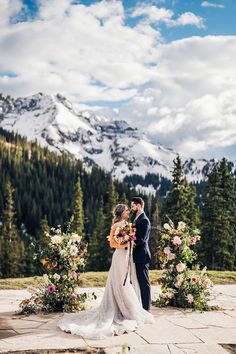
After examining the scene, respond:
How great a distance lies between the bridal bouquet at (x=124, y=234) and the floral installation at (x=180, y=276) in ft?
5.82

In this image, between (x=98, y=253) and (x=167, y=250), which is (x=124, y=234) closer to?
(x=167, y=250)

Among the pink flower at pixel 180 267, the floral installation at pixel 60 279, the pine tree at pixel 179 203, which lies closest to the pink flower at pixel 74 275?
the floral installation at pixel 60 279

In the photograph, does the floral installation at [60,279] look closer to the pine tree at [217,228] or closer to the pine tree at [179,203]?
the pine tree at [179,203]

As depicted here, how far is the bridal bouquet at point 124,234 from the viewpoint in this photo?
10.2 meters

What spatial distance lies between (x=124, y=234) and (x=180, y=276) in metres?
2.32

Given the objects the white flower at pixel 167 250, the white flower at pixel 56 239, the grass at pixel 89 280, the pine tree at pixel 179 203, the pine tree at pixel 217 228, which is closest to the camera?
the white flower at pixel 56 239

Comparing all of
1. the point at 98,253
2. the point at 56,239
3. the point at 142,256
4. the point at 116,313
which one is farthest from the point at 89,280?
the point at 98,253

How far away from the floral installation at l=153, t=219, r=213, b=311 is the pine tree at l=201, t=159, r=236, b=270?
26983 millimetres

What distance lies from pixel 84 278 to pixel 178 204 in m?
22.7

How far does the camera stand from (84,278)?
53.4ft

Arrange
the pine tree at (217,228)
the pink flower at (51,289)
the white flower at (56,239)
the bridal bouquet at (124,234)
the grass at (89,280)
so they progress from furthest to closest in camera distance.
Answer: the pine tree at (217,228), the grass at (89,280), the white flower at (56,239), the pink flower at (51,289), the bridal bouquet at (124,234)

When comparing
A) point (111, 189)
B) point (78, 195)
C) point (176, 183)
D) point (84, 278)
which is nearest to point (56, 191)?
point (78, 195)

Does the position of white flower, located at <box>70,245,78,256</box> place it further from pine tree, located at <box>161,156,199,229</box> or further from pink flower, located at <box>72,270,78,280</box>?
pine tree, located at <box>161,156,199,229</box>

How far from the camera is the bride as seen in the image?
8805mm
